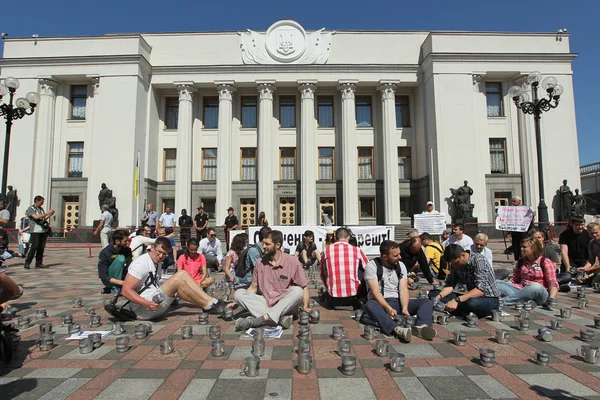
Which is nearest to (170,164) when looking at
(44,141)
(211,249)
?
(44,141)

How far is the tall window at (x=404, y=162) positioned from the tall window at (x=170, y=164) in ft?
A: 60.0

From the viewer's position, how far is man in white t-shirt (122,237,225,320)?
5.44 metres

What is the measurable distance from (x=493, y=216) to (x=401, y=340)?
25.7 m

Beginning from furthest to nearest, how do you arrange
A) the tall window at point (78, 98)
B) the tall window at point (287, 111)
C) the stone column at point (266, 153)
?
the tall window at point (287, 111), the tall window at point (78, 98), the stone column at point (266, 153)

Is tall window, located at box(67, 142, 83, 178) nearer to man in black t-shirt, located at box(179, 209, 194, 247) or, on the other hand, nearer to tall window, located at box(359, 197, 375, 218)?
man in black t-shirt, located at box(179, 209, 194, 247)

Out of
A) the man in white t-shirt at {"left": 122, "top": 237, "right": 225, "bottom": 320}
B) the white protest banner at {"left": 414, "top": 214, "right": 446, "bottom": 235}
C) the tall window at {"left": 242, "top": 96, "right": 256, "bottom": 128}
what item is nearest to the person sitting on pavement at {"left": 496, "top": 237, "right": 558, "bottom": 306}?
the man in white t-shirt at {"left": 122, "top": 237, "right": 225, "bottom": 320}

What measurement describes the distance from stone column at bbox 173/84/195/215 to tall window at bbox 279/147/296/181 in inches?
284

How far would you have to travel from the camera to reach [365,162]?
29.8 metres

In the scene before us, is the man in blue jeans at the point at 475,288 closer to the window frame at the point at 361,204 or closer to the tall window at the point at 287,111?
the window frame at the point at 361,204

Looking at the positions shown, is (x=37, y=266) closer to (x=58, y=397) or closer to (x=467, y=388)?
(x=58, y=397)

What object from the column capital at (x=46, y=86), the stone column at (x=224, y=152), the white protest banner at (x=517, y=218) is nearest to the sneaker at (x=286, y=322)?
the white protest banner at (x=517, y=218)

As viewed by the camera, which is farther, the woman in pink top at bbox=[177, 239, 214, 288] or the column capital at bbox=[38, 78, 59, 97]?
the column capital at bbox=[38, 78, 59, 97]

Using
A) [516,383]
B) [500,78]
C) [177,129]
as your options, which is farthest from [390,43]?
[516,383]

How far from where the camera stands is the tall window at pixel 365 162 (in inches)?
1170
